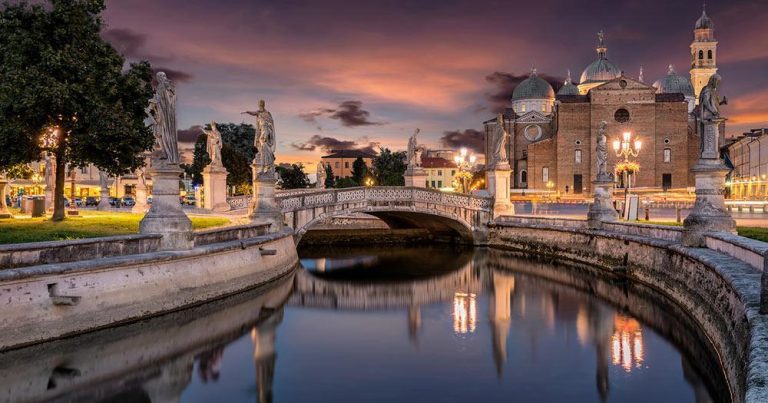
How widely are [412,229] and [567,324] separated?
25583 mm

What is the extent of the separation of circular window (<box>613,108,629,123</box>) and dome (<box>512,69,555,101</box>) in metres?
17.6

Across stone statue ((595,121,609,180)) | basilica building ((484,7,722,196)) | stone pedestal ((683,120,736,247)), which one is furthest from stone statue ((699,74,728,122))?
basilica building ((484,7,722,196))

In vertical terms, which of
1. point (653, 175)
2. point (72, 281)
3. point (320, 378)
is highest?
point (653, 175)

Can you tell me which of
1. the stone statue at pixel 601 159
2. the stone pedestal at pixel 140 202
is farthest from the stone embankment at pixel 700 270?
the stone pedestal at pixel 140 202

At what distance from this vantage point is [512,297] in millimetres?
23062

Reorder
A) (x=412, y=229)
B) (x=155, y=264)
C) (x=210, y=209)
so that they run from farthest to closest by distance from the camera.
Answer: (x=412, y=229)
(x=210, y=209)
(x=155, y=264)

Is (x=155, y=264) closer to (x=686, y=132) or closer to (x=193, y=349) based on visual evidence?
(x=193, y=349)

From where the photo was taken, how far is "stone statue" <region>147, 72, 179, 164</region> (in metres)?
18.4

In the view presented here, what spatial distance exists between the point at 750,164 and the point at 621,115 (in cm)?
1566

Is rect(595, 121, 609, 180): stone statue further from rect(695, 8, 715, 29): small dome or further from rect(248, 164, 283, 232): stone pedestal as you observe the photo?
rect(695, 8, 715, 29): small dome

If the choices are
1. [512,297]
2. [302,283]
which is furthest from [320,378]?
[302,283]

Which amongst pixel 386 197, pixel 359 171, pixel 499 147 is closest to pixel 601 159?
pixel 499 147

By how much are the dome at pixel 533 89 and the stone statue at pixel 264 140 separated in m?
79.2

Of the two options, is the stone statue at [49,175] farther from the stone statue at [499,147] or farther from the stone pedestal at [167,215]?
the stone statue at [499,147]
